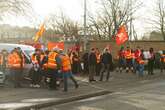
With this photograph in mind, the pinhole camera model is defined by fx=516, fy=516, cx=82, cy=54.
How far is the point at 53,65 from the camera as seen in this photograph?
66.7 ft

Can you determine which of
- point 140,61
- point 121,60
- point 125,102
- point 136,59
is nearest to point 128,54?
point 121,60

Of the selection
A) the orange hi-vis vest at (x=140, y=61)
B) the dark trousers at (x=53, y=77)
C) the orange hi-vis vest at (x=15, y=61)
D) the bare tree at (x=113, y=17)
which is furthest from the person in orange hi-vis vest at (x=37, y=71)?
the bare tree at (x=113, y=17)

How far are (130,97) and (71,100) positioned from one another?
2137 mm

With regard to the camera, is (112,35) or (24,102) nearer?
(24,102)

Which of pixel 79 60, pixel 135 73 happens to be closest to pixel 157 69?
pixel 135 73

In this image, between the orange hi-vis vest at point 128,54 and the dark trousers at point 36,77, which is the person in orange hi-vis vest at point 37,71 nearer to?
the dark trousers at point 36,77

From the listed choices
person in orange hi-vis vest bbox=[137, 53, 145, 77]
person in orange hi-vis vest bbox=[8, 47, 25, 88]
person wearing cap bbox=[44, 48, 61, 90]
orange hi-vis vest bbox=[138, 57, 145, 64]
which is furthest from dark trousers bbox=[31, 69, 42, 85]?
orange hi-vis vest bbox=[138, 57, 145, 64]

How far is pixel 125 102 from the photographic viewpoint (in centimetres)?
1606

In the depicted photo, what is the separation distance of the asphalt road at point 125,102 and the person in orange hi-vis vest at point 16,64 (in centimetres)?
409

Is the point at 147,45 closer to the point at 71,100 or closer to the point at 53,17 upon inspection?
the point at 71,100

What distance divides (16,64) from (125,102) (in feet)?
20.6

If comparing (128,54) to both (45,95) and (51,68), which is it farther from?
(45,95)

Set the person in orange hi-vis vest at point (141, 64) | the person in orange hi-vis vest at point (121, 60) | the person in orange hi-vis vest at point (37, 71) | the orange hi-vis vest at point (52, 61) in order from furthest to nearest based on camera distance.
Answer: the person in orange hi-vis vest at point (121, 60)
the person in orange hi-vis vest at point (141, 64)
the person in orange hi-vis vest at point (37, 71)
the orange hi-vis vest at point (52, 61)

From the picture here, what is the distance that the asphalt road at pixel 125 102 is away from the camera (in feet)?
48.4
